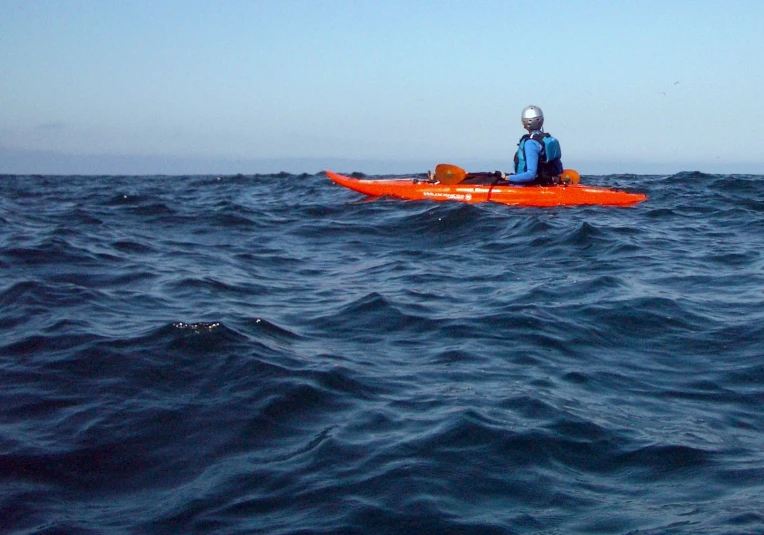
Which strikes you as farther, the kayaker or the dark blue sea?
the kayaker

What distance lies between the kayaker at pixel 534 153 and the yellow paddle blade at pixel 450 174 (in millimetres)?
A: 804

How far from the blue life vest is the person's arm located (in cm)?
8

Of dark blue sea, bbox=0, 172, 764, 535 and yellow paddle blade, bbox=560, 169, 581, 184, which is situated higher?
yellow paddle blade, bbox=560, 169, 581, 184

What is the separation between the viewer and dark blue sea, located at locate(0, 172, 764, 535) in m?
3.36

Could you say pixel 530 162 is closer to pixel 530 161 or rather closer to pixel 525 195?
pixel 530 161

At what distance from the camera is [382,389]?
15.3 feet

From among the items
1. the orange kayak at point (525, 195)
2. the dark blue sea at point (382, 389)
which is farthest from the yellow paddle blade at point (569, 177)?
the dark blue sea at point (382, 389)

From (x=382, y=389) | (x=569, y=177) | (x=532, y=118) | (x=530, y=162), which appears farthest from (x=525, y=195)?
(x=382, y=389)

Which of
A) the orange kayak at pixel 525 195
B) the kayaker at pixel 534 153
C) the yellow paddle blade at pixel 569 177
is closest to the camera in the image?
the orange kayak at pixel 525 195

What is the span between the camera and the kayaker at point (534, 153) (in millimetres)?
12727

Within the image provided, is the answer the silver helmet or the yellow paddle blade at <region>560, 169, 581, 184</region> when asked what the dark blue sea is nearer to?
the silver helmet

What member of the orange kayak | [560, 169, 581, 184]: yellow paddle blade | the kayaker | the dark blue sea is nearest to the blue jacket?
the kayaker

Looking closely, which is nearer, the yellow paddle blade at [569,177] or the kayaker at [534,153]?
the kayaker at [534,153]

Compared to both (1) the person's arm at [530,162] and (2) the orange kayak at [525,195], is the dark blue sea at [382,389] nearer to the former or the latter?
(2) the orange kayak at [525,195]
